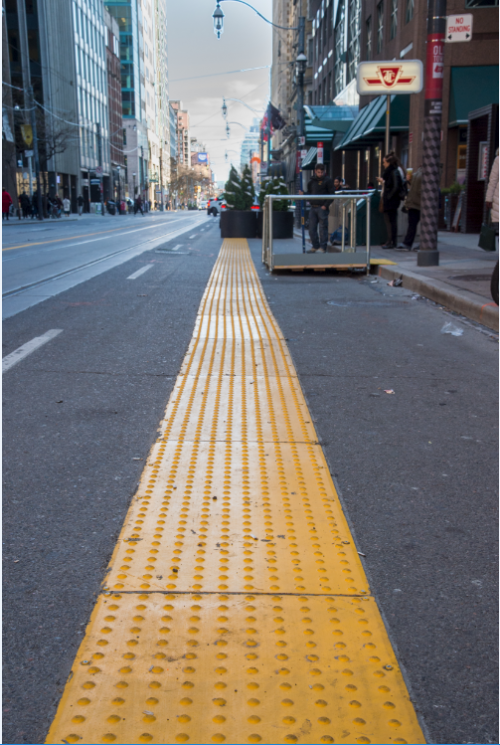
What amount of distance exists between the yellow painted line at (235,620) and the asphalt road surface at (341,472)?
0.28 feet

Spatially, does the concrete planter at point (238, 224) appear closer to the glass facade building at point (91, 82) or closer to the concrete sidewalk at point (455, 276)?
the concrete sidewalk at point (455, 276)

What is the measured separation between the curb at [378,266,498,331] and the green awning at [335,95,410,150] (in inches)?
546

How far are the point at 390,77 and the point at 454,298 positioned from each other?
7.38 m

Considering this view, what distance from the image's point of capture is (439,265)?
40.5ft

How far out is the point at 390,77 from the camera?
14195 millimetres

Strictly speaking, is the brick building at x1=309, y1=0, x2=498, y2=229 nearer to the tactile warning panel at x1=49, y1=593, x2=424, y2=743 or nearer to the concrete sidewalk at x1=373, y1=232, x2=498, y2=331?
the concrete sidewalk at x1=373, y1=232, x2=498, y2=331

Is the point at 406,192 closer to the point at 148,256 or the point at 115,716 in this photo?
the point at 148,256

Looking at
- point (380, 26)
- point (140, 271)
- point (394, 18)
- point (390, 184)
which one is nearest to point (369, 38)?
point (380, 26)

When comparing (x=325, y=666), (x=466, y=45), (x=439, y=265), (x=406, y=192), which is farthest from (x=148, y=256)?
(x=325, y=666)

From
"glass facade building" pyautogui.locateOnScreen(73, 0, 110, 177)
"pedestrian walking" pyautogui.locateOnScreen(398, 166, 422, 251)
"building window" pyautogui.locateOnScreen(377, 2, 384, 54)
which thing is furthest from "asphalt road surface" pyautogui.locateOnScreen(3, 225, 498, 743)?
"glass facade building" pyautogui.locateOnScreen(73, 0, 110, 177)

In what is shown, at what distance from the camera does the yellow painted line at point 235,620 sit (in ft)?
6.06

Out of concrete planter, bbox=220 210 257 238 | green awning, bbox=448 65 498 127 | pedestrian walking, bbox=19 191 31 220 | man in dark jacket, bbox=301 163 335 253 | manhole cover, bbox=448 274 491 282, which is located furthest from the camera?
pedestrian walking, bbox=19 191 31 220

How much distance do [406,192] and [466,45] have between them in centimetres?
913

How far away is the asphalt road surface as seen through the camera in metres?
2.09
